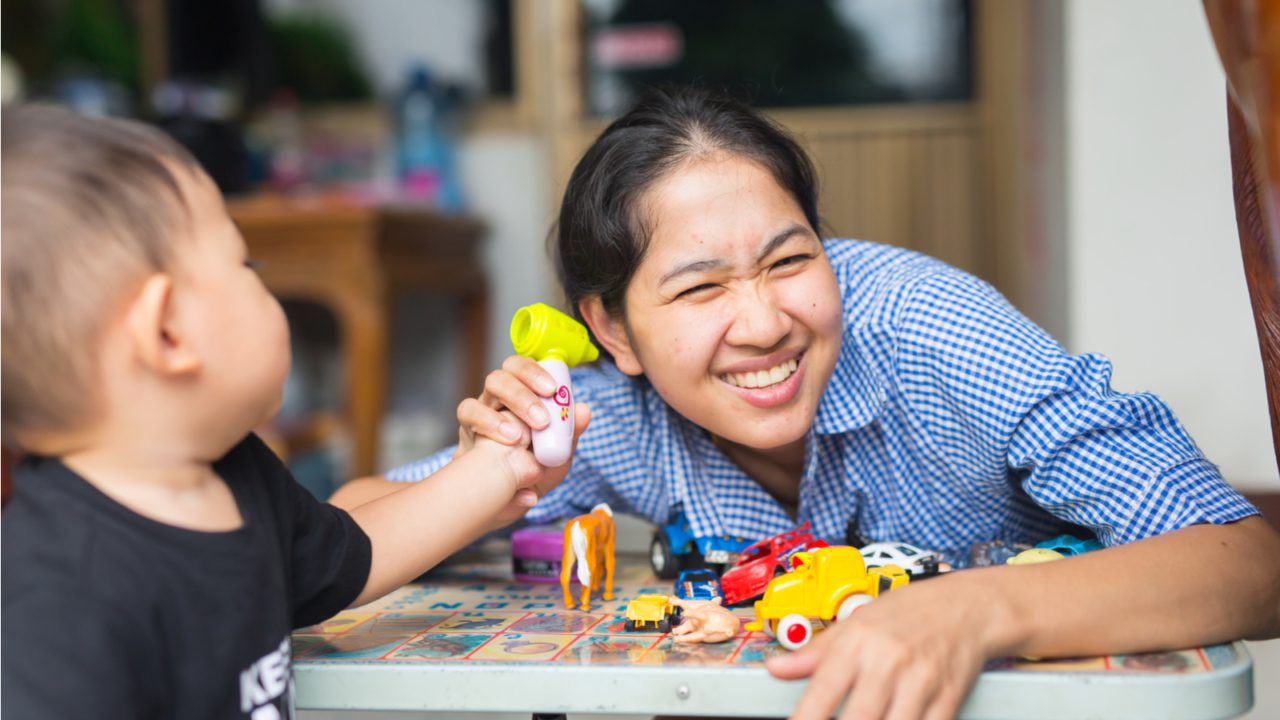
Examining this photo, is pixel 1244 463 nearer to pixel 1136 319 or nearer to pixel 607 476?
pixel 1136 319

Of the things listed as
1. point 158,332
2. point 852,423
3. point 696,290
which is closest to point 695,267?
point 696,290

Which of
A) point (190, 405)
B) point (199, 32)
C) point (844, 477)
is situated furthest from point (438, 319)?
point (190, 405)

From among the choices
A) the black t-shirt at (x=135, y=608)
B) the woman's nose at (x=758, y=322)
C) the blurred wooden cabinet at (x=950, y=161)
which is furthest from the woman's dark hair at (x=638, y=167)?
the blurred wooden cabinet at (x=950, y=161)

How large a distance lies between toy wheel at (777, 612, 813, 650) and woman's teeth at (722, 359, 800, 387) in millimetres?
325

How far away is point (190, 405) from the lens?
69 centimetres

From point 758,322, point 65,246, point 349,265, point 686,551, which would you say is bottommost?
point 686,551

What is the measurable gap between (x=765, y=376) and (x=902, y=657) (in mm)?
416

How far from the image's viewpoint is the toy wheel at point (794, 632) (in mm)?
779

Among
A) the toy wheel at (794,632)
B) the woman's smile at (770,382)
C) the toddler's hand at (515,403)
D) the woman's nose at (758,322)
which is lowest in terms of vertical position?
the toy wheel at (794,632)

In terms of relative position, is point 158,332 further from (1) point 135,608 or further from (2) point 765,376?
(2) point 765,376

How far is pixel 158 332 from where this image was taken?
2.15 ft

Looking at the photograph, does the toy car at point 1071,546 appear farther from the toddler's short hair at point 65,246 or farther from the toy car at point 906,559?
the toddler's short hair at point 65,246

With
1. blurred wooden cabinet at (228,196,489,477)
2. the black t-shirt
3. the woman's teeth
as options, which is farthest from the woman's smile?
blurred wooden cabinet at (228,196,489,477)

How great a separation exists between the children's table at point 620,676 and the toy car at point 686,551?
17cm
